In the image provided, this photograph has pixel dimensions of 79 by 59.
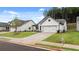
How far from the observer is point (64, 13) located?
769 cm

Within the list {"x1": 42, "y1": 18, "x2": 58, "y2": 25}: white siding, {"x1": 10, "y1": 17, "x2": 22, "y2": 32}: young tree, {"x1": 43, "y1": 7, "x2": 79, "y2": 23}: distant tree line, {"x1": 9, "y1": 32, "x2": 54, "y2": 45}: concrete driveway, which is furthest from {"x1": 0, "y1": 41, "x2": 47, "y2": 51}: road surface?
{"x1": 43, "y1": 7, "x2": 79, "y2": 23}: distant tree line

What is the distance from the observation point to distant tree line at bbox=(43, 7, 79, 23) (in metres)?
7.57

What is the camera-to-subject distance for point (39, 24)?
7.75 metres

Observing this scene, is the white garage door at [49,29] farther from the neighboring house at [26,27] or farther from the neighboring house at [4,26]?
the neighboring house at [4,26]

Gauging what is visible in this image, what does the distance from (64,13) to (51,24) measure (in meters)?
0.34

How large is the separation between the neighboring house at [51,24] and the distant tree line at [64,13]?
3.2 inches

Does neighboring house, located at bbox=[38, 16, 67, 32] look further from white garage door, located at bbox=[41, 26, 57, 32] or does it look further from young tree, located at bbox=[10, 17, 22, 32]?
young tree, located at bbox=[10, 17, 22, 32]

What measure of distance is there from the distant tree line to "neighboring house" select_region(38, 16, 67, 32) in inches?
3.2

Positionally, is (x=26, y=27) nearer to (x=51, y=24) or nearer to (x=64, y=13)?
(x=51, y=24)

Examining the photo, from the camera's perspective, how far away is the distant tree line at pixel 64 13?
7.57 meters

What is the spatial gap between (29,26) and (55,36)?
1.83 ft

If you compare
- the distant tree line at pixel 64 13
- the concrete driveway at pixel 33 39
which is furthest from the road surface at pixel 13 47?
the distant tree line at pixel 64 13
